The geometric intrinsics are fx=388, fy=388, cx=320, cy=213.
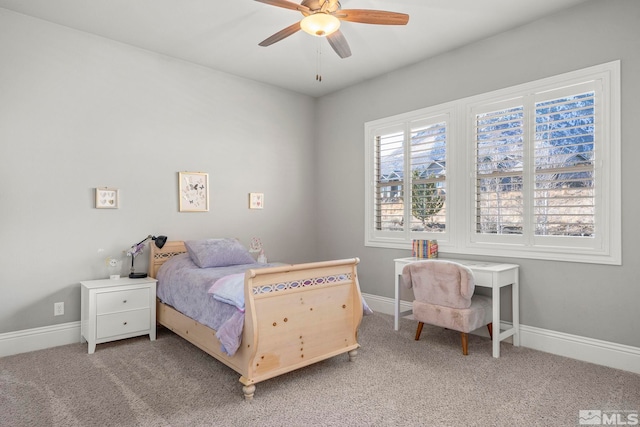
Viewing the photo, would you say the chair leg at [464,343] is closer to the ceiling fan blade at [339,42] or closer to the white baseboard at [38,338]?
the ceiling fan blade at [339,42]

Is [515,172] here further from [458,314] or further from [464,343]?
[464,343]

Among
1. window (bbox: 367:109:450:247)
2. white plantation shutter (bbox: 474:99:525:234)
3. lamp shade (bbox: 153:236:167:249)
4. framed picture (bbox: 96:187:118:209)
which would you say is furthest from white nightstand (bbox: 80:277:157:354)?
white plantation shutter (bbox: 474:99:525:234)

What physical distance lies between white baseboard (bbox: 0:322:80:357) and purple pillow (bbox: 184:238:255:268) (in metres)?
1.20

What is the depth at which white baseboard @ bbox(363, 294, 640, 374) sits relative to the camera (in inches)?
112

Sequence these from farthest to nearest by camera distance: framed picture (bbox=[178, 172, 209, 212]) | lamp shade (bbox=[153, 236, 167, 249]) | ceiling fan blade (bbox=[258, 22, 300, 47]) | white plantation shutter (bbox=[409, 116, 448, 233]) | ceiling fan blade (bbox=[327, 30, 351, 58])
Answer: framed picture (bbox=[178, 172, 209, 212]) < white plantation shutter (bbox=[409, 116, 448, 233]) < lamp shade (bbox=[153, 236, 167, 249]) < ceiling fan blade (bbox=[327, 30, 351, 58]) < ceiling fan blade (bbox=[258, 22, 300, 47])

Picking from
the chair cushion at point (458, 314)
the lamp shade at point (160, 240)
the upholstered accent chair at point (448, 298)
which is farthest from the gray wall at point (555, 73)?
the lamp shade at point (160, 240)

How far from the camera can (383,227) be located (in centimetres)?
460

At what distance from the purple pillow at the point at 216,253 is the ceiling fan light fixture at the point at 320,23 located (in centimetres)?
220

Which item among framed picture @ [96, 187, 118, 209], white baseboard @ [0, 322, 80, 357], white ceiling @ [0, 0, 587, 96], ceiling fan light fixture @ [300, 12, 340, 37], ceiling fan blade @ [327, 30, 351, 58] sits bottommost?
white baseboard @ [0, 322, 80, 357]

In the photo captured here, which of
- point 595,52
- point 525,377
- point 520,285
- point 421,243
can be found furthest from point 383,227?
point 595,52

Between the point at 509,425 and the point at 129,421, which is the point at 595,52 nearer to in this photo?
the point at 509,425

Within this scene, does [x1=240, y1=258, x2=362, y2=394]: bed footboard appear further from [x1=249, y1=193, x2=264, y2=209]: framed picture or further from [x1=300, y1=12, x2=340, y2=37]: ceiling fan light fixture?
[x1=249, y1=193, x2=264, y2=209]: framed picture

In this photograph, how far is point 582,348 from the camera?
3.07 meters

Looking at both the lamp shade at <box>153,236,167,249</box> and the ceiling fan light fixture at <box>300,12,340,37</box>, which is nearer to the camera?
the ceiling fan light fixture at <box>300,12,340,37</box>
